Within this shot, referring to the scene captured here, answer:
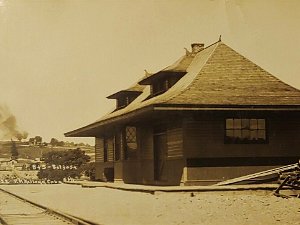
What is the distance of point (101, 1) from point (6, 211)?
672 centimetres

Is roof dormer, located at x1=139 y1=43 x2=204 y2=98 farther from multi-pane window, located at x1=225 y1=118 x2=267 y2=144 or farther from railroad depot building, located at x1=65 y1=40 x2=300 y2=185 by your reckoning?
multi-pane window, located at x1=225 y1=118 x2=267 y2=144

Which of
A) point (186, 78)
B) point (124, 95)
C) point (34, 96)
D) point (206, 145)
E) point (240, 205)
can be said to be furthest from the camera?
point (124, 95)

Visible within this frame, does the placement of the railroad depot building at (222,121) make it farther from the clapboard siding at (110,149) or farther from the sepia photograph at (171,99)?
the clapboard siding at (110,149)

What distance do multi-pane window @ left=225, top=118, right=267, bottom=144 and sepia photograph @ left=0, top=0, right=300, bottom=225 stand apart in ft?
0.13

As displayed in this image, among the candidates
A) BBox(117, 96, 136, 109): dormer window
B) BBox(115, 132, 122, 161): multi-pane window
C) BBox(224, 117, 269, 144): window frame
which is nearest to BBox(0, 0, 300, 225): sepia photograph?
BBox(224, 117, 269, 144): window frame

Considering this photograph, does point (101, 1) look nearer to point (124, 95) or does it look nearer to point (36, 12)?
point (36, 12)

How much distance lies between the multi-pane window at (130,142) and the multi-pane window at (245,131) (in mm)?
7262

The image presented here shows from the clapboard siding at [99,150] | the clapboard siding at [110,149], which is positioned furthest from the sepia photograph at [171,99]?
the clapboard siding at [99,150]

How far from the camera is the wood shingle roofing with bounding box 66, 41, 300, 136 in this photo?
20906mm

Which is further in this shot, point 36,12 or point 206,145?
point 206,145

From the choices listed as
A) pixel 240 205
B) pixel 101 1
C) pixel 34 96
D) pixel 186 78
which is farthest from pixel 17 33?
pixel 186 78

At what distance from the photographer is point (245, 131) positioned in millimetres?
21891

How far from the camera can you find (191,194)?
696 inches

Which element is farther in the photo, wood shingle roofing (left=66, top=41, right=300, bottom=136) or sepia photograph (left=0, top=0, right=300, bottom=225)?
wood shingle roofing (left=66, top=41, right=300, bottom=136)
